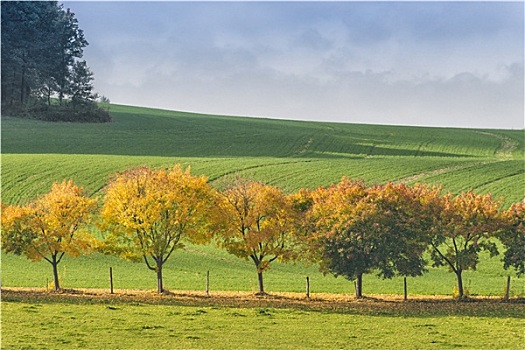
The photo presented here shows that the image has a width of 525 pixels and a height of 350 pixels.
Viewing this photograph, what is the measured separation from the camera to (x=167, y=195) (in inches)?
1841

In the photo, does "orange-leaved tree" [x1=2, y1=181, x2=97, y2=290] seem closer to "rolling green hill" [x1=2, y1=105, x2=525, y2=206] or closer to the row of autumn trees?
the row of autumn trees

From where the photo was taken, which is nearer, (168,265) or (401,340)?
(401,340)

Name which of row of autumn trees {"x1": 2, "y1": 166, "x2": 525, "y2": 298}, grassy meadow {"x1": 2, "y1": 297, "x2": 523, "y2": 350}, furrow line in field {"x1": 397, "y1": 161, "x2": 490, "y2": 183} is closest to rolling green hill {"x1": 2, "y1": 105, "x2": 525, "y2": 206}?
furrow line in field {"x1": 397, "y1": 161, "x2": 490, "y2": 183}

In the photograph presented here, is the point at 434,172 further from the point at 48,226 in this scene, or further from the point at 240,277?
the point at 48,226

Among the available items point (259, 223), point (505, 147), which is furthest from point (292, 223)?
point (505, 147)

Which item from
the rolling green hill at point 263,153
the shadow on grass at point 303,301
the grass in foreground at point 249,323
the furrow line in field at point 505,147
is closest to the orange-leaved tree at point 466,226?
the shadow on grass at point 303,301

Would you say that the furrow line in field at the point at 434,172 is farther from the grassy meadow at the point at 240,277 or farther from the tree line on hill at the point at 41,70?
the tree line on hill at the point at 41,70

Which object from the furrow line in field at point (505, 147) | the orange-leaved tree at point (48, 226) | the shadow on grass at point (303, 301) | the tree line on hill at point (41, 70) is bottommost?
the shadow on grass at point (303, 301)

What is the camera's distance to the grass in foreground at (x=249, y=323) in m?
30.5

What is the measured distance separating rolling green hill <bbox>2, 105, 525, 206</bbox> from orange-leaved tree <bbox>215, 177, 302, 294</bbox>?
28.9 m

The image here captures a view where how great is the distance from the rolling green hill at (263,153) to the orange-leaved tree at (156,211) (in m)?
25.9

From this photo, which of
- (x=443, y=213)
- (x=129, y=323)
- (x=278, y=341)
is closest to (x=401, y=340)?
(x=278, y=341)

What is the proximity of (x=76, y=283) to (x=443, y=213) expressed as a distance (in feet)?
77.5

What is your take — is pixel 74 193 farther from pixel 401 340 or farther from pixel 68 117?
pixel 68 117
